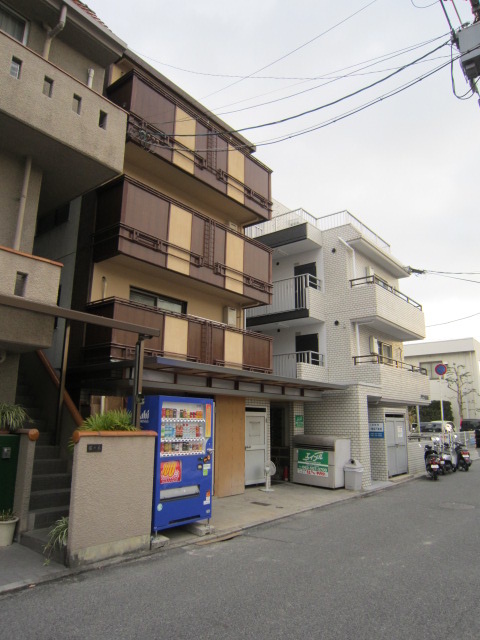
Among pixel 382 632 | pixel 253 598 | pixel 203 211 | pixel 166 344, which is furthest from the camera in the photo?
pixel 203 211

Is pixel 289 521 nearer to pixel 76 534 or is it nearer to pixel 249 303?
pixel 76 534

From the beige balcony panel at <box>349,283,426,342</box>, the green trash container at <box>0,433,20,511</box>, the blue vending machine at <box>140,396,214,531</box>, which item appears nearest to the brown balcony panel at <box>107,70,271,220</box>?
the beige balcony panel at <box>349,283,426,342</box>

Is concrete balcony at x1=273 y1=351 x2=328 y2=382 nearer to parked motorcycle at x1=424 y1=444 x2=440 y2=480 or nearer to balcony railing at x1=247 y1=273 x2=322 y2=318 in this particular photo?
balcony railing at x1=247 y1=273 x2=322 y2=318

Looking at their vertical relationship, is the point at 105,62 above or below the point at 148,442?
above

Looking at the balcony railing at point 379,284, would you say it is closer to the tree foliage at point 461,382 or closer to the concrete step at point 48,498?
the concrete step at point 48,498

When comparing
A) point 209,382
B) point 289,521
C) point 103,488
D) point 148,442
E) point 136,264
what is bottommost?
point 289,521

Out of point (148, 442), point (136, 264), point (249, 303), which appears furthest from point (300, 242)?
point (148, 442)

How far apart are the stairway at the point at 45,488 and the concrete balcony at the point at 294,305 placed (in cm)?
1015

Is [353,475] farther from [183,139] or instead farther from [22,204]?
[22,204]

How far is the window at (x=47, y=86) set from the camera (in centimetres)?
807

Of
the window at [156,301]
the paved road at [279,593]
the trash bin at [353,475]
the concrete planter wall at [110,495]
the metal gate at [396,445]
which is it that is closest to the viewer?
the paved road at [279,593]

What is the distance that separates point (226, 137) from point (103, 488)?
1090cm

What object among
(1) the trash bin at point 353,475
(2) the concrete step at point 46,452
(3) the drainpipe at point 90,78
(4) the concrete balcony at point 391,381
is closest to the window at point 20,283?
(2) the concrete step at point 46,452

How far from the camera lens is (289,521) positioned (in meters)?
8.96
